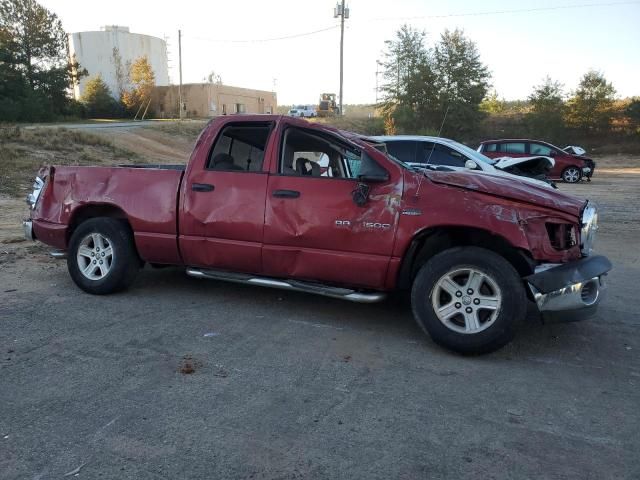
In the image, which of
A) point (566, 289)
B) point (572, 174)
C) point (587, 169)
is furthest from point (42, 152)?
point (587, 169)

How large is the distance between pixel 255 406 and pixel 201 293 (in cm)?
262

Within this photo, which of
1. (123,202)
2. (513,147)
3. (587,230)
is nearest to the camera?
(587,230)

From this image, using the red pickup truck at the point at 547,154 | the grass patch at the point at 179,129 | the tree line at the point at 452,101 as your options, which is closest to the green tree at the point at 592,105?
the tree line at the point at 452,101

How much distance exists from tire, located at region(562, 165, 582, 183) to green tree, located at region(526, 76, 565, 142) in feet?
71.5

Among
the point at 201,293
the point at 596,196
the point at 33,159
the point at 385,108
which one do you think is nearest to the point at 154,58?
the point at 385,108

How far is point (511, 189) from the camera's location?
4344mm

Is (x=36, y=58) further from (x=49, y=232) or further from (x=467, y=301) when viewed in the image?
(x=467, y=301)

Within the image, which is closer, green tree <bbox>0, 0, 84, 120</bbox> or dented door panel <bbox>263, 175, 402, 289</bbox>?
dented door panel <bbox>263, 175, 402, 289</bbox>

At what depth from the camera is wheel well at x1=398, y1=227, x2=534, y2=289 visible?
170 inches

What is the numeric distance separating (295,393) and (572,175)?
21.0 m

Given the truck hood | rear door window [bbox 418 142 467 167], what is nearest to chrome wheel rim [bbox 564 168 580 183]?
rear door window [bbox 418 142 467 167]

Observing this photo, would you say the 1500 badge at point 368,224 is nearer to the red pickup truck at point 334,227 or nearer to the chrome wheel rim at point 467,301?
the red pickup truck at point 334,227

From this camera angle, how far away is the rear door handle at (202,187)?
5182 millimetres

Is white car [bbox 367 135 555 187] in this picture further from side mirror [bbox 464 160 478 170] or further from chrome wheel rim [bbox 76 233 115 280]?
chrome wheel rim [bbox 76 233 115 280]
